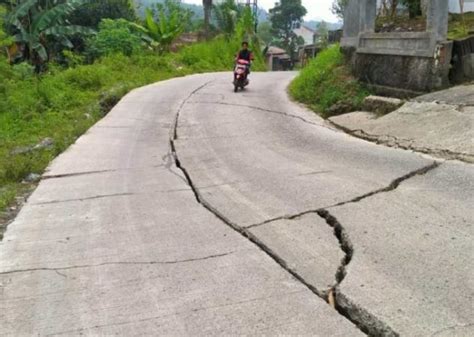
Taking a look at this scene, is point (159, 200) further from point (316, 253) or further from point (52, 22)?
point (52, 22)

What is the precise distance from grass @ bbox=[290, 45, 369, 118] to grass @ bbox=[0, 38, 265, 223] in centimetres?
457

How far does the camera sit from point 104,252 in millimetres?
3834

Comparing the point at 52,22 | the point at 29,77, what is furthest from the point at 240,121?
the point at 52,22

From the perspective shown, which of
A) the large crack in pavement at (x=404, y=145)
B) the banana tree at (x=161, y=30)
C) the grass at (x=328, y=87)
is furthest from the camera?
the banana tree at (x=161, y=30)

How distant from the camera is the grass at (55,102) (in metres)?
6.92

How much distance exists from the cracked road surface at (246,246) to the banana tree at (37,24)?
11.9 m

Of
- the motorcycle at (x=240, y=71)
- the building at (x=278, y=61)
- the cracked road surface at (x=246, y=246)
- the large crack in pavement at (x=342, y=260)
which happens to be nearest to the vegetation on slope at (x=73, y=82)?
the cracked road surface at (x=246, y=246)

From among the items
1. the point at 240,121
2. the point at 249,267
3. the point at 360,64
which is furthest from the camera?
the point at 360,64

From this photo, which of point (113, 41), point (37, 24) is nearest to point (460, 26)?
point (37, 24)

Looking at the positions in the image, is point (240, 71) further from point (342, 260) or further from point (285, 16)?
point (285, 16)

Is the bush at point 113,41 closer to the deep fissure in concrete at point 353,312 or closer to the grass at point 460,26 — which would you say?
the grass at point 460,26

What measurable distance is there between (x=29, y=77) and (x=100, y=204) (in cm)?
1258

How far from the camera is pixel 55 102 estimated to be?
12.1 m

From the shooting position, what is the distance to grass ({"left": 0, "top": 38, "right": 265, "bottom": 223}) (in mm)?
6920
